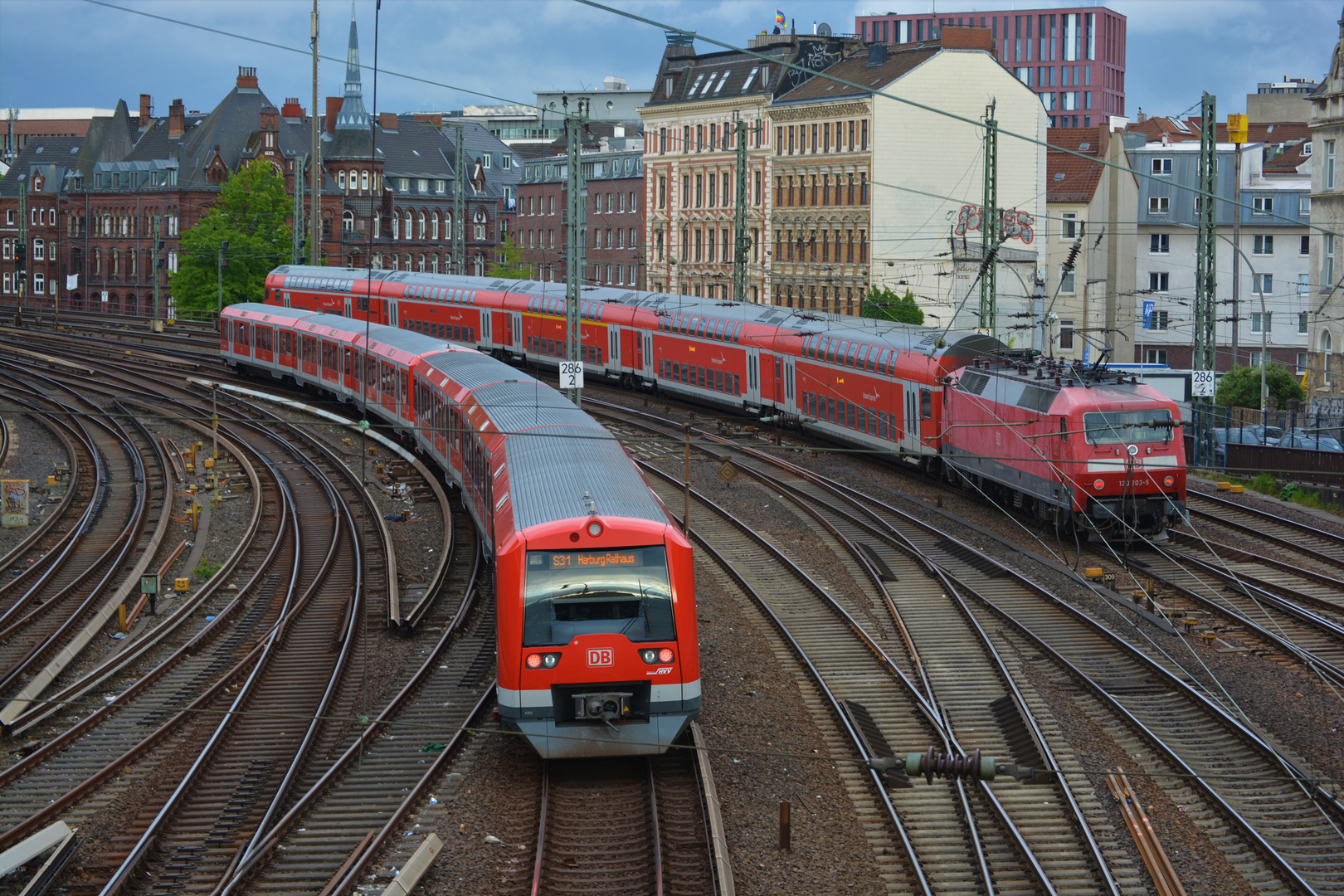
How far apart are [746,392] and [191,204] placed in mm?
76783

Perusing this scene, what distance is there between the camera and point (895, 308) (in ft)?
224

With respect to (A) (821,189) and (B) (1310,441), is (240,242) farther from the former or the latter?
(B) (1310,441)

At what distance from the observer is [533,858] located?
14.4m

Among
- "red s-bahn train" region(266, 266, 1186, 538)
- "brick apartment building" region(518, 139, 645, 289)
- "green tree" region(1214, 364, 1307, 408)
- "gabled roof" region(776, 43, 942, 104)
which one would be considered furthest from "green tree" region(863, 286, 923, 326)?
"brick apartment building" region(518, 139, 645, 289)

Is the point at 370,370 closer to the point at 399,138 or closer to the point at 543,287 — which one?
the point at 543,287

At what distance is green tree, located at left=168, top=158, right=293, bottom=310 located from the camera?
87.2 meters

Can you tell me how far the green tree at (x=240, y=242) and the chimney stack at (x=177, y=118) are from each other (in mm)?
26338

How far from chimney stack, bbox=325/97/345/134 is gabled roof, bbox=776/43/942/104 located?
A: 47071 mm

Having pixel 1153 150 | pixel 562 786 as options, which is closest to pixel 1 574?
pixel 562 786

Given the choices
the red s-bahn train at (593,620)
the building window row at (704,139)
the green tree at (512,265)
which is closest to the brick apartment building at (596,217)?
the green tree at (512,265)

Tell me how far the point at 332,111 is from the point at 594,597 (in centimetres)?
11119

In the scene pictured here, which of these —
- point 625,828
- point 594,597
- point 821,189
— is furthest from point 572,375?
point 821,189

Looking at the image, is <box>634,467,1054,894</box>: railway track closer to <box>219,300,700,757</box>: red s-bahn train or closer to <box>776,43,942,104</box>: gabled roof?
<box>219,300,700,757</box>: red s-bahn train

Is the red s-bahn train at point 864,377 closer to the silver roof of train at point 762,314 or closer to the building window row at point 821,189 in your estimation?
the silver roof of train at point 762,314
